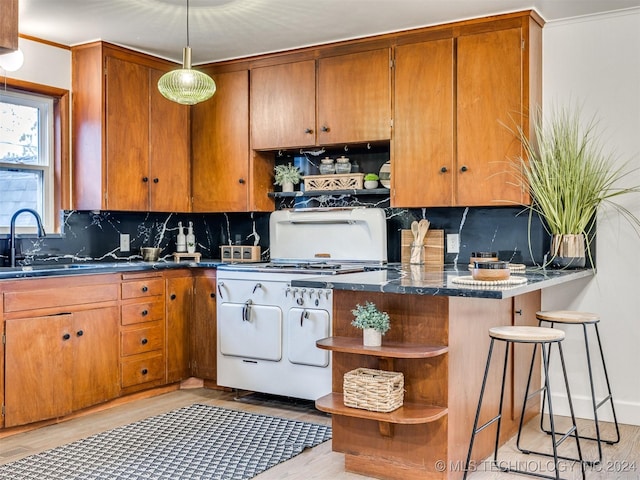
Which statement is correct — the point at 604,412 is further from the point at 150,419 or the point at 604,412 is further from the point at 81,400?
the point at 81,400

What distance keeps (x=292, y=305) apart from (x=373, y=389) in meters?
1.41

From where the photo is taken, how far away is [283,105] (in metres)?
4.73

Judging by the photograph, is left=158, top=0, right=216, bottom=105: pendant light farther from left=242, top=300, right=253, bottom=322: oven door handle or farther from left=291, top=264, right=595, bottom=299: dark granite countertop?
left=242, top=300, right=253, bottom=322: oven door handle

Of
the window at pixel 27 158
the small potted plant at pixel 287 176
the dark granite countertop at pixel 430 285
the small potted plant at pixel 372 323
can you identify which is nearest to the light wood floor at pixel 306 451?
the small potted plant at pixel 372 323

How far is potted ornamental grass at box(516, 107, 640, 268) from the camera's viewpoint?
12.3ft

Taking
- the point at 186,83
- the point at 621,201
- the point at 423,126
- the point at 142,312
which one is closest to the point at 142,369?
the point at 142,312

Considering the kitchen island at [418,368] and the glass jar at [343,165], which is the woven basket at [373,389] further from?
the glass jar at [343,165]

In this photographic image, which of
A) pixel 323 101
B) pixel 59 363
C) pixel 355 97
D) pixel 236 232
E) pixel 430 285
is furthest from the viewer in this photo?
pixel 236 232

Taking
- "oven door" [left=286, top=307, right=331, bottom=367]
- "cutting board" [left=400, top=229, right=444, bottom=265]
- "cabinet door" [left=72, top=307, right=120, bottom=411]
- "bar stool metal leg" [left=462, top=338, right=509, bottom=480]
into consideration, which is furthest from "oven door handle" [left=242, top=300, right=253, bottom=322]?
"bar stool metal leg" [left=462, top=338, right=509, bottom=480]

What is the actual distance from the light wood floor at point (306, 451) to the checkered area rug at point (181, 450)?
103 millimetres

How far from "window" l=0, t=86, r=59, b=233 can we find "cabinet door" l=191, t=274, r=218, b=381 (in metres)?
1.10

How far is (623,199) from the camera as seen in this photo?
12.8 ft

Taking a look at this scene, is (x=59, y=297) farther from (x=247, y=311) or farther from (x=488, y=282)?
(x=488, y=282)

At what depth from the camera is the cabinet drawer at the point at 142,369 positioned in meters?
4.25
